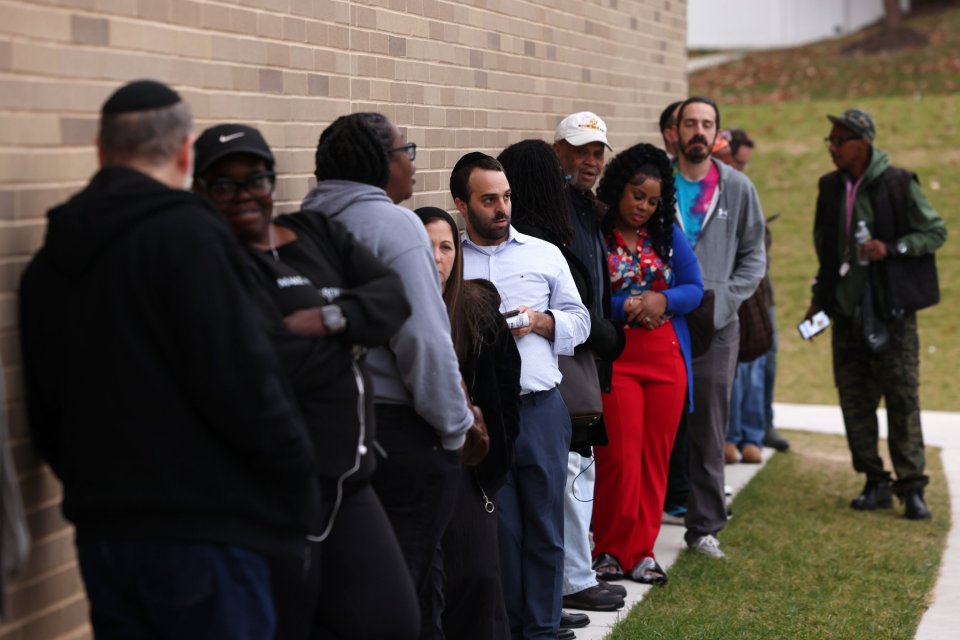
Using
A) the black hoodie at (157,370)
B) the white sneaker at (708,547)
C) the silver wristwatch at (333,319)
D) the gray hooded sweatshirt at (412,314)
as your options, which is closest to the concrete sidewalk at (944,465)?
the white sneaker at (708,547)

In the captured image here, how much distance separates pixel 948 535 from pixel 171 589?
20.8 feet

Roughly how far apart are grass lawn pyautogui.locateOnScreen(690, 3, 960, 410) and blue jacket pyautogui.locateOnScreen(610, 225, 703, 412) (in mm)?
7440

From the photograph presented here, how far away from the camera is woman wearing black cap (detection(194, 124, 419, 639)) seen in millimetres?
3535

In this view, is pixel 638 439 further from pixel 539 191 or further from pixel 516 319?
pixel 516 319

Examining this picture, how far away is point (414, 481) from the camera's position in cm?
427

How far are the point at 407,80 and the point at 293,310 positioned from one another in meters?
2.55

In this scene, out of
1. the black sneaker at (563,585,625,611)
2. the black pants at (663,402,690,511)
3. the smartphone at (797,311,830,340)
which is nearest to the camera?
the black sneaker at (563,585,625,611)

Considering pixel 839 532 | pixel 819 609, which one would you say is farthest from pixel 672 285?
pixel 839 532

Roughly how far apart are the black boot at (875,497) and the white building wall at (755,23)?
29.9m

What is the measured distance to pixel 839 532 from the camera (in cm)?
834

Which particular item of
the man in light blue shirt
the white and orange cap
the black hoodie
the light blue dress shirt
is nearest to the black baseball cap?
the black hoodie

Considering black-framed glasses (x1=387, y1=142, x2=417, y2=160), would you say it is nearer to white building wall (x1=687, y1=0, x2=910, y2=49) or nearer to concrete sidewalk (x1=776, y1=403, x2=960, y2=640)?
concrete sidewalk (x1=776, y1=403, x2=960, y2=640)

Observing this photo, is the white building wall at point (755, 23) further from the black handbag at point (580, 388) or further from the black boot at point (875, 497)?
the black handbag at point (580, 388)

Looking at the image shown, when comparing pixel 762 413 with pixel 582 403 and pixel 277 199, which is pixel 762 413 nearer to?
pixel 582 403
